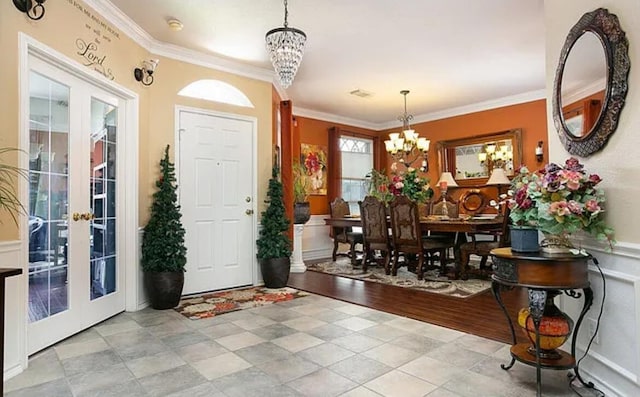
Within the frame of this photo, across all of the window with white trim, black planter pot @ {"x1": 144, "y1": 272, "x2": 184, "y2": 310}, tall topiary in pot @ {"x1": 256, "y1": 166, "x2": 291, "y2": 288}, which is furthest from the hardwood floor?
the window with white trim

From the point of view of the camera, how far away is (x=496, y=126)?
636cm

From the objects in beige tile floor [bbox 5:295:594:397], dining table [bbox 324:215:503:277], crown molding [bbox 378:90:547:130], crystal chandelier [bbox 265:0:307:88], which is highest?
crown molding [bbox 378:90:547:130]

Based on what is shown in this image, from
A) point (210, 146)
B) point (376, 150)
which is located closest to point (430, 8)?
point (210, 146)

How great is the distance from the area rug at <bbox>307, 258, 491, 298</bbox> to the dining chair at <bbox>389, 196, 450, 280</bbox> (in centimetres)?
22

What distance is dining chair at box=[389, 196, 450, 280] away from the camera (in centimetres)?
490

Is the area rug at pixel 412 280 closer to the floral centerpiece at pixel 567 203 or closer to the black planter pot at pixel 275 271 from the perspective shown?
the black planter pot at pixel 275 271

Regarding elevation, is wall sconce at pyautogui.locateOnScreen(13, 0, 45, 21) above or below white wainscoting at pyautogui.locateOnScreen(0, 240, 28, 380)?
above

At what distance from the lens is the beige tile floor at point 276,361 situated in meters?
2.12

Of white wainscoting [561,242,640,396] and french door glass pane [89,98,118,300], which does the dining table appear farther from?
french door glass pane [89,98,118,300]

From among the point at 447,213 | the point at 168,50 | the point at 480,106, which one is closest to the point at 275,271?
the point at 168,50

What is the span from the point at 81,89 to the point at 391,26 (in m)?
2.84

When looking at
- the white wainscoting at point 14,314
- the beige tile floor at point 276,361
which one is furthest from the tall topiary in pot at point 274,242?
the white wainscoting at point 14,314

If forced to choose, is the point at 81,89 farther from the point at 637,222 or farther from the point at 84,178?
the point at 637,222

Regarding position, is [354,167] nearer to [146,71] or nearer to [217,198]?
[217,198]
